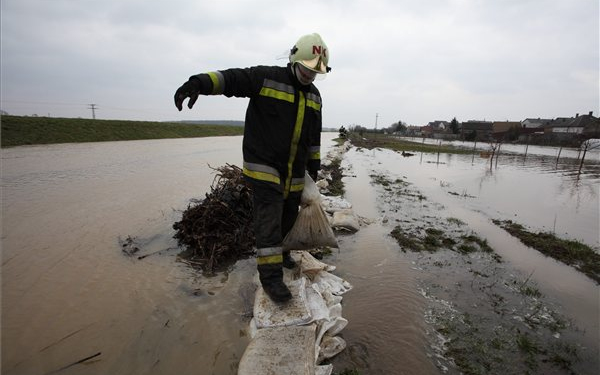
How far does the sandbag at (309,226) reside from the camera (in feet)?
8.75

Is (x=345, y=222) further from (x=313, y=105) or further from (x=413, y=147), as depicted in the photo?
(x=413, y=147)

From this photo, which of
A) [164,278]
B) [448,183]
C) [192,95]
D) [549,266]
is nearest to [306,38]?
[192,95]

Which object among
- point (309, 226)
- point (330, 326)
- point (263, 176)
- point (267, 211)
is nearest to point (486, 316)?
point (330, 326)

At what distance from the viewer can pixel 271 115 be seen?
7.35ft

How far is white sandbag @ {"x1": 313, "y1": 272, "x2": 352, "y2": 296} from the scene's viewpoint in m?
2.84

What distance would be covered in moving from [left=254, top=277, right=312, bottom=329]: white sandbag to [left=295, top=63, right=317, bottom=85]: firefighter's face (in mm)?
1696

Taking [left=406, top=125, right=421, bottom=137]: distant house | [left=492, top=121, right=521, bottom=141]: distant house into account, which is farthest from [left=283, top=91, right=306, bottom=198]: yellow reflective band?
[left=406, top=125, right=421, bottom=137]: distant house

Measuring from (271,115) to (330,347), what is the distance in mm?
1748

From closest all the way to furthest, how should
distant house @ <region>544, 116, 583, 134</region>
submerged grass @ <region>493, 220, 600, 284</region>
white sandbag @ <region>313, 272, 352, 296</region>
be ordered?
1. white sandbag @ <region>313, 272, 352, 296</region>
2. submerged grass @ <region>493, 220, 600, 284</region>
3. distant house @ <region>544, 116, 583, 134</region>

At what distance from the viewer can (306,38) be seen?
229cm

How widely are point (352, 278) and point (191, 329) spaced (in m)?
1.74

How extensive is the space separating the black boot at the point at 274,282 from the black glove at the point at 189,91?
52.7 inches

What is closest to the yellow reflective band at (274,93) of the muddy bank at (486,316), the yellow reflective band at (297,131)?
the yellow reflective band at (297,131)

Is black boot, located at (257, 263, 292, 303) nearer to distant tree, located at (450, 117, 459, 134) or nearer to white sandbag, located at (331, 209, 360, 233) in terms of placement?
white sandbag, located at (331, 209, 360, 233)
